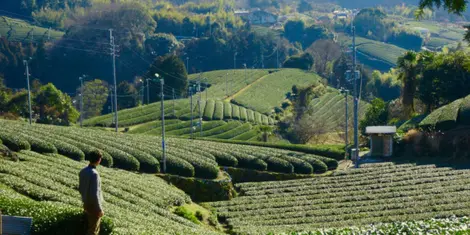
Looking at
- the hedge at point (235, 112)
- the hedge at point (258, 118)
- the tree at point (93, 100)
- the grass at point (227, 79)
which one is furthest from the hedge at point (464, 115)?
the tree at point (93, 100)

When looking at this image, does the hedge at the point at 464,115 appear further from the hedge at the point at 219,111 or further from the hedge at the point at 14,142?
the hedge at the point at 219,111

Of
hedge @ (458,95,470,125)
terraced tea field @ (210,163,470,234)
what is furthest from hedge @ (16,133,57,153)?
hedge @ (458,95,470,125)

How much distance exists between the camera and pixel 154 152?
46.5 m

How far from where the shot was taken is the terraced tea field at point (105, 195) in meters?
18.9

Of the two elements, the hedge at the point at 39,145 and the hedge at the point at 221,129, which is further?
the hedge at the point at 221,129

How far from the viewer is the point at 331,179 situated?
152 ft

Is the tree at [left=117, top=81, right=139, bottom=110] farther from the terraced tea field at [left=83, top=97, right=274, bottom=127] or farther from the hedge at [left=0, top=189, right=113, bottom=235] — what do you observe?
the hedge at [left=0, top=189, right=113, bottom=235]

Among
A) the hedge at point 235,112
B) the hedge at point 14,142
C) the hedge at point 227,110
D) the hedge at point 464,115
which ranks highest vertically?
the hedge at point 14,142

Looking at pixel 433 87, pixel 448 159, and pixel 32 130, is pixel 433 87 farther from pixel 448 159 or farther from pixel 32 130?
pixel 32 130

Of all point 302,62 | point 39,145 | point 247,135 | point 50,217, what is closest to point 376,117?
point 247,135

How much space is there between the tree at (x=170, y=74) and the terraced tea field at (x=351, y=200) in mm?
68813

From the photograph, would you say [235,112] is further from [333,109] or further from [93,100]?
[93,100]

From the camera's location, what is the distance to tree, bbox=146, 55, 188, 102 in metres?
115

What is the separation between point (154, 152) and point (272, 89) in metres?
79.1
